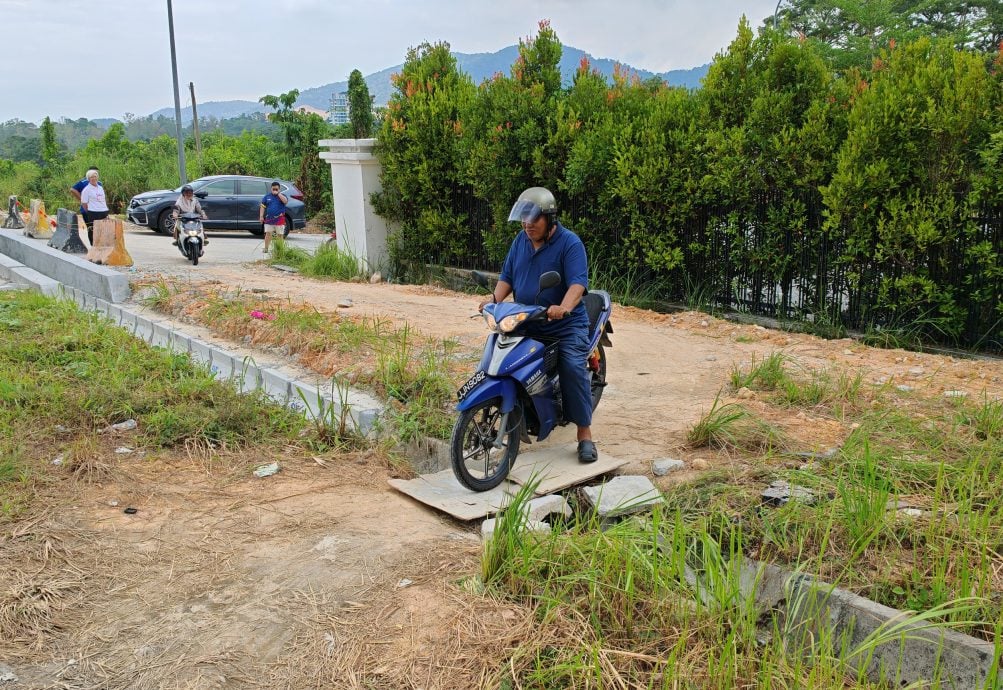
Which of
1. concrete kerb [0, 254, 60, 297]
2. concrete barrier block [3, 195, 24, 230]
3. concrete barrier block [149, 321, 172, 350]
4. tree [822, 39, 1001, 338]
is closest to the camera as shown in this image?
tree [822, 39, 1001, 338]

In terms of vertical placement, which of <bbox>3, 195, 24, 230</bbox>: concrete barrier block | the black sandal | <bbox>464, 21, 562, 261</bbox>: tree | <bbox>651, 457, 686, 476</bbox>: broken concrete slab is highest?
<bbox>464, 21, 562, 261</bbox>: tree

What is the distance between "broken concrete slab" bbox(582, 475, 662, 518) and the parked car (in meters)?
18.8

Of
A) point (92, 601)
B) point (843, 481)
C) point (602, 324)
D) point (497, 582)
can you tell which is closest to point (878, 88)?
point (602, 324)

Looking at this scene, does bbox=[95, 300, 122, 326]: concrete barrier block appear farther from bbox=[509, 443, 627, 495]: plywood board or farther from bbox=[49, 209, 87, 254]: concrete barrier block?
bbox=[509, 443, 627, 495]: plywood board

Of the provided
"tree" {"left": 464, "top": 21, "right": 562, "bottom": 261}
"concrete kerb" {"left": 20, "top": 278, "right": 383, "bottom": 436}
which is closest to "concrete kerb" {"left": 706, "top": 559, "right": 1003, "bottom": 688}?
"concrete kerb" {"left": 20, "top": 278, "right": 383, "bottom": 436}

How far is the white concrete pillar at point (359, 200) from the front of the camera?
13.8m

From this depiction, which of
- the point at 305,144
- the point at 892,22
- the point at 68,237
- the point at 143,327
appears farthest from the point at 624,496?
the point at 305,144

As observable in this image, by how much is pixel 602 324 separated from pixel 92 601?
341 centimetres

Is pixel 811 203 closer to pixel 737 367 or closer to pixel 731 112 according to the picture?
pixel 731 112

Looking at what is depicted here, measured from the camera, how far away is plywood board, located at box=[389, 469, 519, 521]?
455cm

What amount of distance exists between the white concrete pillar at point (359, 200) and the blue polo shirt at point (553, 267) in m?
8.85

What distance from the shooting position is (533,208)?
4922 millimetres

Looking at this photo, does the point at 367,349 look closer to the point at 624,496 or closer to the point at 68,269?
the point at 624,496

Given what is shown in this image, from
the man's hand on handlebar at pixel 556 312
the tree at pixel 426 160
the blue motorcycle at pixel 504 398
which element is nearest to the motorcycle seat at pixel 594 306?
the blue motorcycle at pixel 504 398
